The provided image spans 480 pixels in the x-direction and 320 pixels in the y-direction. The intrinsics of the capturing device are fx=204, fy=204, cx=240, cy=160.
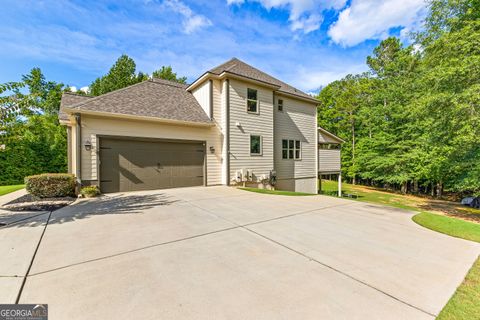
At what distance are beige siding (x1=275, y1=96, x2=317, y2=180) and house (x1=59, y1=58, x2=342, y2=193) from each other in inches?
2.5

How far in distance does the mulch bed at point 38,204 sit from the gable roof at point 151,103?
3173 mm

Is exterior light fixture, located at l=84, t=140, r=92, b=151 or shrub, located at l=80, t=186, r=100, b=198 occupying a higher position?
exterior light fixture, located at l=84, t=140, r=92, b=151

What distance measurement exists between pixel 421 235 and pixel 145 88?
11.7 metres

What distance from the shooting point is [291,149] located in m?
13.0

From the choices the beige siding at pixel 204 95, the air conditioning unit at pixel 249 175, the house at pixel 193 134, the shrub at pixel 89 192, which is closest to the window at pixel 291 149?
the house at pixel 193 134

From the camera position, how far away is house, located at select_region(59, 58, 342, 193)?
8.00m

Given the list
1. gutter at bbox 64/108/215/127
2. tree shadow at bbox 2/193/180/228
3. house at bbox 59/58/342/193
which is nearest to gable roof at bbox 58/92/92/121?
house at bbox 59/58/342/193

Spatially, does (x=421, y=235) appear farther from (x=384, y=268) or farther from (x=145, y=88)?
(x=145, y=88)

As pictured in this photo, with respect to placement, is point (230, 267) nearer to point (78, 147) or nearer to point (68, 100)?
point (78, 147)

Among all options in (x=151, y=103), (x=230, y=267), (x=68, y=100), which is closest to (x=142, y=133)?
(x=151, y=103)

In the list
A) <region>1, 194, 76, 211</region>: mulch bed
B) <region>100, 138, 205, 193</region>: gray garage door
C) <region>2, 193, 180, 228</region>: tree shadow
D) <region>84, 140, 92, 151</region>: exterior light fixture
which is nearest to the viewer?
<region>2, 193, 180, 228</region>: tree shadow

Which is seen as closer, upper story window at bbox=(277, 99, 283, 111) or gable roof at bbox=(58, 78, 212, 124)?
gable roof at bbox=(58, 78, 212, 124)

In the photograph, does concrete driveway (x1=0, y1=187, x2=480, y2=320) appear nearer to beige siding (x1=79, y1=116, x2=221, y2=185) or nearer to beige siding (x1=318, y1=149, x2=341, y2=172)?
beige siding (x1=79, y1=116, x2=221, y2=185)

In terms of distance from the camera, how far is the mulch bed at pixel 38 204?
574 cm
